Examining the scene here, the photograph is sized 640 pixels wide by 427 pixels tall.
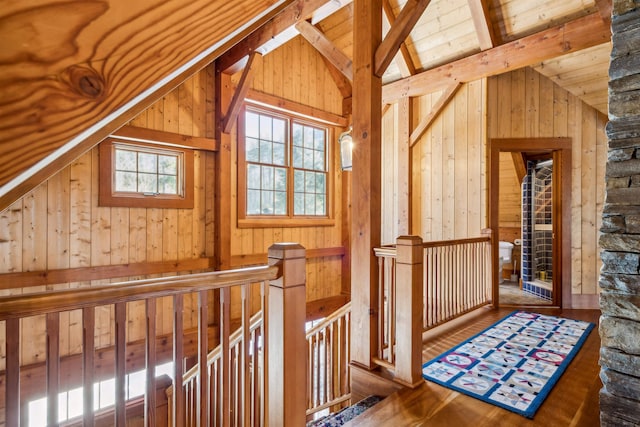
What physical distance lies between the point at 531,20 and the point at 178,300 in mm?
4452

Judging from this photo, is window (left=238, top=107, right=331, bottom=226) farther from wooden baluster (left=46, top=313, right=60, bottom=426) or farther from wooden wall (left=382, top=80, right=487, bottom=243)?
wooden baluster (left=46, top=313, right=60, bottom=426)

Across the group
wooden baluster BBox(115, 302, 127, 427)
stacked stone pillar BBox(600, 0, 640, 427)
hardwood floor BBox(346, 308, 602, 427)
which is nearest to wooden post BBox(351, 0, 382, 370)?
hardwood floor BBox(346, 308, 602, 427)

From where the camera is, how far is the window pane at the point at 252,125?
4812mm

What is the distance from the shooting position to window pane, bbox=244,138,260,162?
4.82 m

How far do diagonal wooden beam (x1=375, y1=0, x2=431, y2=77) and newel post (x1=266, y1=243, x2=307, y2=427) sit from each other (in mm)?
1788

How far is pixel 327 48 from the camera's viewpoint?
3.62 metres

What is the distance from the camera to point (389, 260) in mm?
2617

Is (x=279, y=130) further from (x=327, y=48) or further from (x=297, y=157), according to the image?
(x=327, y=48)

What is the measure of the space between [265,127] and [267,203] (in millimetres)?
1129

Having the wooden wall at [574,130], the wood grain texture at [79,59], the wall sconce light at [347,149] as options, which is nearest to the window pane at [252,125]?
the wall sconce light at [347,149]

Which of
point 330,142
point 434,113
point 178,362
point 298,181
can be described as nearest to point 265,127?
point 298,181

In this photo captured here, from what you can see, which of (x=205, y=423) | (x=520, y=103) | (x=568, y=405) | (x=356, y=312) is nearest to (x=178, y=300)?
(x=205, y=423)

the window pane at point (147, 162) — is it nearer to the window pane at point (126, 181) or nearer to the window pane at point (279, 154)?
the window pane at point (126, 181)

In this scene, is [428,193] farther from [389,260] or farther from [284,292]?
[284,292]
